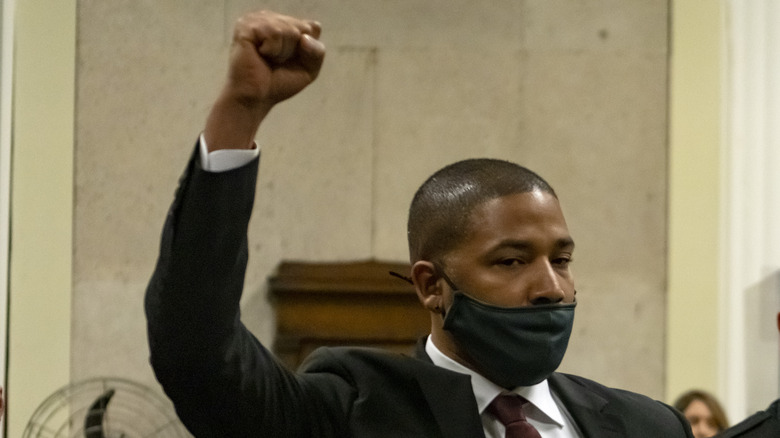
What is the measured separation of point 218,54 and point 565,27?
78.3 inches

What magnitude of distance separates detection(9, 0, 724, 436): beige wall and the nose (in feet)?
11.9

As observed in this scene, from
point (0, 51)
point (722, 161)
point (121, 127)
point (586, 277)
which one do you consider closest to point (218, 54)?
point (121, 127)

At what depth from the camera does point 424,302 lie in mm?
2025

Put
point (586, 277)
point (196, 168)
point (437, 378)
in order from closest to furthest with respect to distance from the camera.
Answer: point (196, 168) < point (437, 378) < point (586, 277)

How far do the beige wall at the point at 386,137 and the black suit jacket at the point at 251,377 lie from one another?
3480mm

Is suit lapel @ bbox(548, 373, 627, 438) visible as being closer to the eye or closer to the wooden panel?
the eye

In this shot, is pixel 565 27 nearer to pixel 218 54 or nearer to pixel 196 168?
pixel 218 54

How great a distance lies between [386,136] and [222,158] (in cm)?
408

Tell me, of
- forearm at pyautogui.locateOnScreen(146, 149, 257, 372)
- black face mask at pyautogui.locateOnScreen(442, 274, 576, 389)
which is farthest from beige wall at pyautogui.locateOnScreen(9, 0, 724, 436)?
forearm at pyautogui.locateOnScreen(146, 149, 257, 372)

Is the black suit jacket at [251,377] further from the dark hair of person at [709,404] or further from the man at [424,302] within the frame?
the dark hair of person at [709,404]

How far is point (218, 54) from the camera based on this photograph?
215 inches

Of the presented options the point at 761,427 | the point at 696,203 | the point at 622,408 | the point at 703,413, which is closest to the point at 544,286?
the point at 622,408

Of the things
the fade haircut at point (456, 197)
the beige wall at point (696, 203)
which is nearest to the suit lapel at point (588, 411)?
the fade haircut at point (456, 197)

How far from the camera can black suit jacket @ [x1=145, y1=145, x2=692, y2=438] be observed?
4.81ft
